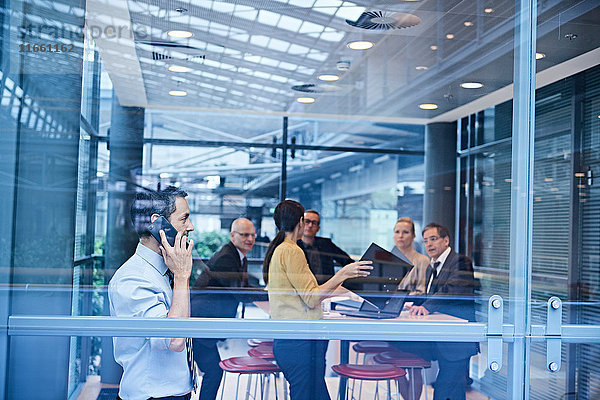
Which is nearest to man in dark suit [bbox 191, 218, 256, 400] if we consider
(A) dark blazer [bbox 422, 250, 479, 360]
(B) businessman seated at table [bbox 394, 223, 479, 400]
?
(B) businessman seated at table [bbox 394, 223, 479, 400]

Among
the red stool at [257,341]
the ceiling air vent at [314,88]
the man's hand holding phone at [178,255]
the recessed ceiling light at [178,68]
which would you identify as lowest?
the red stool at [257,341]

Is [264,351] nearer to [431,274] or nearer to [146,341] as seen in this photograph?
[146,341]

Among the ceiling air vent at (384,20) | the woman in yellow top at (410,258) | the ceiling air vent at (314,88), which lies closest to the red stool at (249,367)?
the woman in yellow top at (410,258)

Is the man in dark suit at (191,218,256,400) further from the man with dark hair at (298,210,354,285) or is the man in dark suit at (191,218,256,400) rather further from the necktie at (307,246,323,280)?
the man with dark hair at (298,210,354,285)

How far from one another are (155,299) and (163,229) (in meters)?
0.27

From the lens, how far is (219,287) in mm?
4527

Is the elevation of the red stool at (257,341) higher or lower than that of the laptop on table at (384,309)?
lower

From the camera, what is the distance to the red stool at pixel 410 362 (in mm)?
2988

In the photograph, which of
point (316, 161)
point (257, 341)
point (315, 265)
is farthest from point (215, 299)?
point (316, 161)

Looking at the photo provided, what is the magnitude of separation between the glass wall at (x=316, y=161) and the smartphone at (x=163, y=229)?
32 cm

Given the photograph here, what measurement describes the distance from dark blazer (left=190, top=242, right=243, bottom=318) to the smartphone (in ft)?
1.13

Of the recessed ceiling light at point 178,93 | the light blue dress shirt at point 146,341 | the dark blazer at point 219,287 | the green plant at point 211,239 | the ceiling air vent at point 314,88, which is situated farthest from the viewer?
the green plant at point 211,239

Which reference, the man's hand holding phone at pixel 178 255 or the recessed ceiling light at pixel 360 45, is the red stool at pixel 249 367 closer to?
the man's hand holding phone at pixel 178 255

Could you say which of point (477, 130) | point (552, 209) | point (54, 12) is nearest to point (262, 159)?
point (477, 130)
